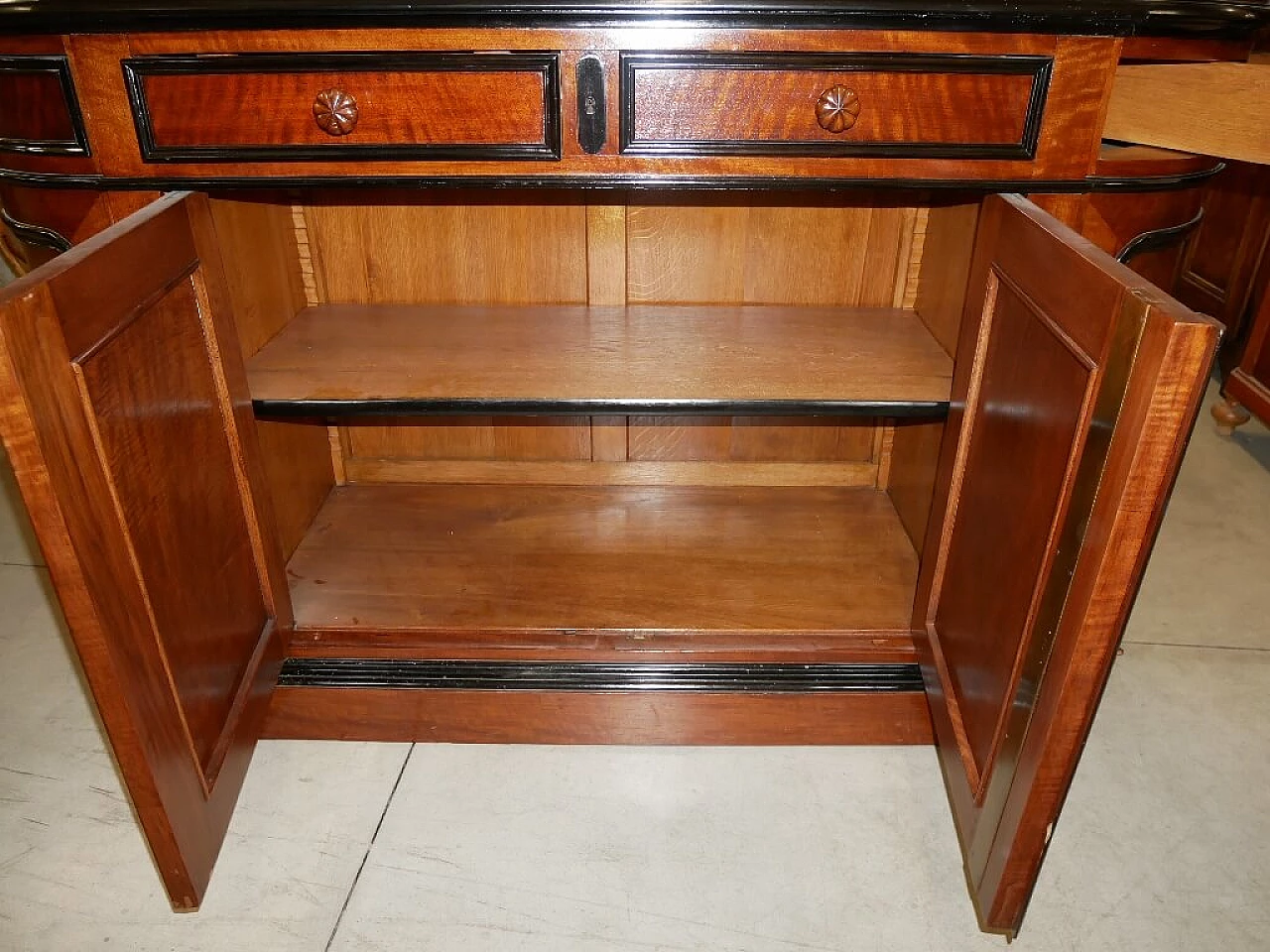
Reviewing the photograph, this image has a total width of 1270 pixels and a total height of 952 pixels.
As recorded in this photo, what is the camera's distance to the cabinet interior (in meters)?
1.31

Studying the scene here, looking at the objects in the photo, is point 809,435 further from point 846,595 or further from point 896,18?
point 896,18

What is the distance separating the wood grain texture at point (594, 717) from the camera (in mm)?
1334

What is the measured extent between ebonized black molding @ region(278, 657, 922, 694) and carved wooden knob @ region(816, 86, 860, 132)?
75cm

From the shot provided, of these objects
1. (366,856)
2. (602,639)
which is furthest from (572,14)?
(366,856)

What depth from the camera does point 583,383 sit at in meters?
1.26

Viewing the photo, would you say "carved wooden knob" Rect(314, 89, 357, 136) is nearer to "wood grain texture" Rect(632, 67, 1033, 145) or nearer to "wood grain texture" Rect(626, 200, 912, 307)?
"wood grain texture" Rect(632, 67, 1033, 145)

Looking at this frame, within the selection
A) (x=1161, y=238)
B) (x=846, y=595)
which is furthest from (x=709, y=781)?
(x=1161, y=238)

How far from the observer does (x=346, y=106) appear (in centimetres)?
104

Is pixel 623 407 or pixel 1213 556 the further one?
pixel 1213 556

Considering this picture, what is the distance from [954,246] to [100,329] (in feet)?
3.75

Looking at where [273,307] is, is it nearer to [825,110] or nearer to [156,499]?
[156,499]

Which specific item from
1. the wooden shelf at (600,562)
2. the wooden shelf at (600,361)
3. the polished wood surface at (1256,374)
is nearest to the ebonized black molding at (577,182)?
the wooden shelf at (600,361)

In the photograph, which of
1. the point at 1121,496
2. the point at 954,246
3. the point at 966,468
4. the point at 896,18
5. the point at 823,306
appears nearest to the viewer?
the point at 1121,496

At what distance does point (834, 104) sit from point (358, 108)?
55 cm
